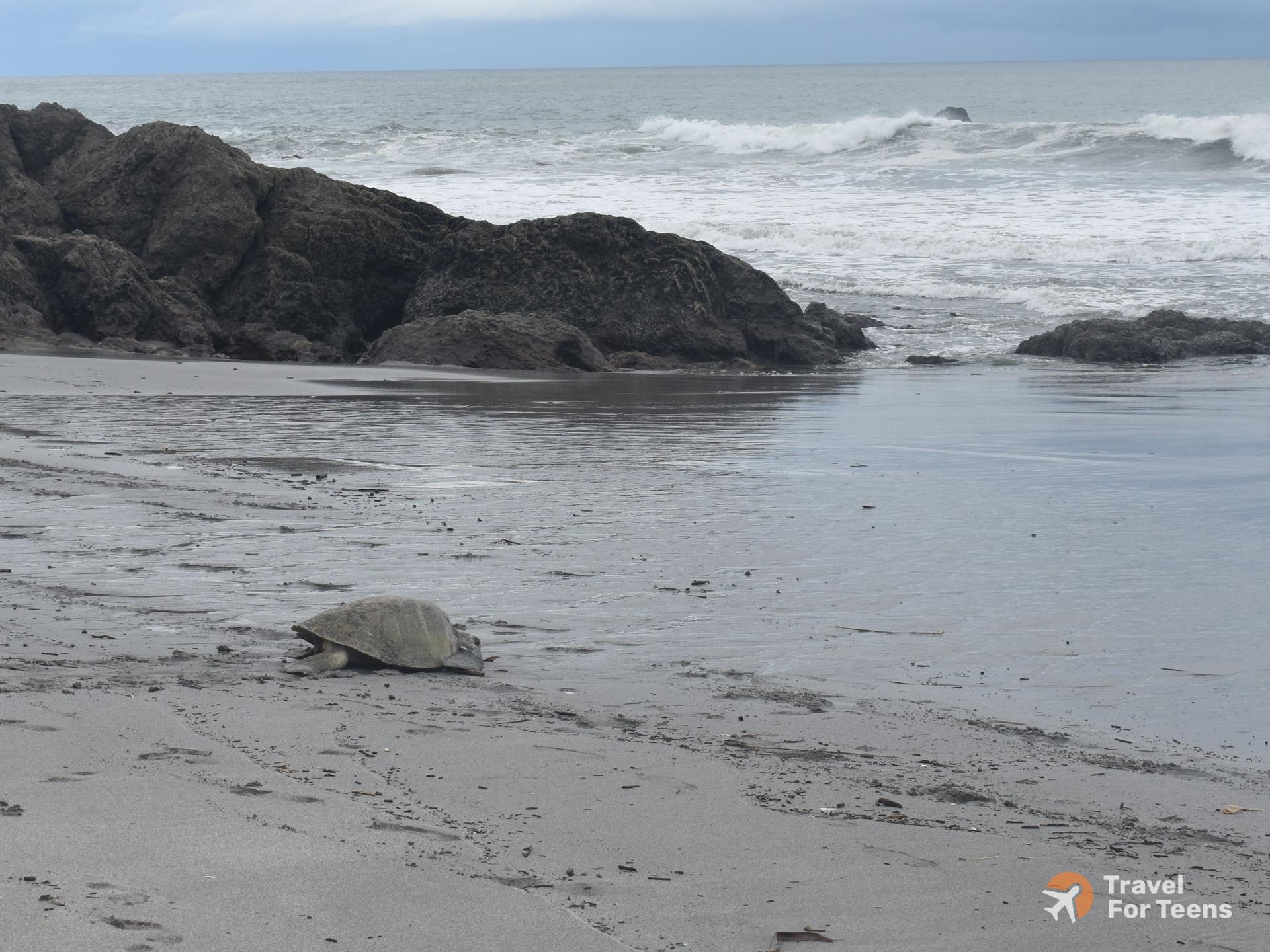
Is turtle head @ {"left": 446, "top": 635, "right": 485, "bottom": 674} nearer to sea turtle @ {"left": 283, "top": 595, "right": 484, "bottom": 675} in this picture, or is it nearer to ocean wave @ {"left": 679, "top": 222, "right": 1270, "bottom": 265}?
sea turtle @ {"left": 283, "top": 595, "right": 484, "bottom": 675}

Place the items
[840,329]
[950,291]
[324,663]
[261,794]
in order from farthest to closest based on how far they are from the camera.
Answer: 1. [950,291]
2. [840,329]
3. [324,663]
4. [261,794]

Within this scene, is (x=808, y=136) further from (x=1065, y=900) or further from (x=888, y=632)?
(x=1065, y=900)

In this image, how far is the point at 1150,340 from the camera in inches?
657

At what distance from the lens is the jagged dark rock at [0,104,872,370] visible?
15320 millimetres

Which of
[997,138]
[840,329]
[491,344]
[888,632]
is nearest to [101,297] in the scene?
[491,344]

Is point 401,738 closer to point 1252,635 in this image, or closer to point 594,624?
point 594,624

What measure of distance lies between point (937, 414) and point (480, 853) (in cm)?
939

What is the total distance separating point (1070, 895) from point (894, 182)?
36.6 meters

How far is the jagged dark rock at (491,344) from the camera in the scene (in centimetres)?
1490

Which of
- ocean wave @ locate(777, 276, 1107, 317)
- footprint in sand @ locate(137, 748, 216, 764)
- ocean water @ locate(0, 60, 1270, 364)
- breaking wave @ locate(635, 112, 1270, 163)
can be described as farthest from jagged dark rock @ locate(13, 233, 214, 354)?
breaking wave @ locate(635, 112, 1270, 163)

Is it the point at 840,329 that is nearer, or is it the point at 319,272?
the point at 319,272

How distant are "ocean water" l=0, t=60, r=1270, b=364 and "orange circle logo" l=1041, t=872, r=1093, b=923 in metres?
14.3

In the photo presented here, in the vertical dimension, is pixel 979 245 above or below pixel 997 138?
below

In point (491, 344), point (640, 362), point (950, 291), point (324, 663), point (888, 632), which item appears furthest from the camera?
point (950, 291)
